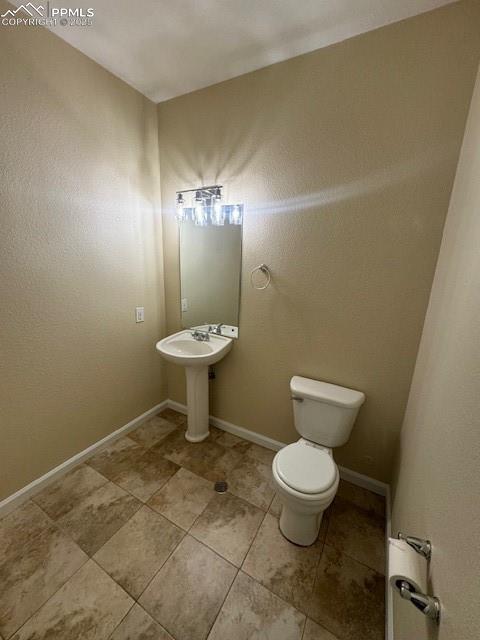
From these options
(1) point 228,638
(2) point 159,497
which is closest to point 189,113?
(2) point 159,497

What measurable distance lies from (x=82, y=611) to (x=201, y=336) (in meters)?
1.56

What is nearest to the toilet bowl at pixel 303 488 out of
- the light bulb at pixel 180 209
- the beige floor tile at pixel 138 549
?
the beige floor tile at pixel 138 549

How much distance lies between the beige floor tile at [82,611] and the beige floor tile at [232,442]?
3.42 feet

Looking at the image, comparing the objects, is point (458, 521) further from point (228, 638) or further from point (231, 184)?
point (231, 184)

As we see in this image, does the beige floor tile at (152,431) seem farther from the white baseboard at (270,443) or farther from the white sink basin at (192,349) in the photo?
the white sink basin at (192,349)

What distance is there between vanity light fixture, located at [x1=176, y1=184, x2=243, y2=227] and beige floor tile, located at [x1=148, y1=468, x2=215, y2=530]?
6.08ft

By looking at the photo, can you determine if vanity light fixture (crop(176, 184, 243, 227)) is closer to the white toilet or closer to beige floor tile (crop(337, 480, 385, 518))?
the white toilet

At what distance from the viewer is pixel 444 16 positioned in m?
1.15

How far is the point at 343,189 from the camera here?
146 cm

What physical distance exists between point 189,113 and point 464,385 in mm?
2295

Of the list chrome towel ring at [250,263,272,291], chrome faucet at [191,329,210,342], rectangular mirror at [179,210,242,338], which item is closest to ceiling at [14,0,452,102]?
rectangular mirror at [179,210,242,338]

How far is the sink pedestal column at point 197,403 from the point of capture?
6.49 ft
